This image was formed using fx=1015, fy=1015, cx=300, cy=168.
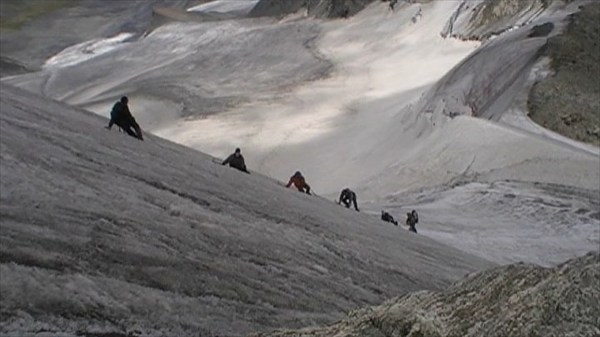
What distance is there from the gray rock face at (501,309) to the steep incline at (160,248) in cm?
239

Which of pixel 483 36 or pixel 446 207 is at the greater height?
pixel 483 36

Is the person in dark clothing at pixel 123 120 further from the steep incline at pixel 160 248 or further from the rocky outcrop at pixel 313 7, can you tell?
the rocky outcrop at pixel 313 7

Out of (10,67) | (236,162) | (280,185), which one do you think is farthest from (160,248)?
(10,67)

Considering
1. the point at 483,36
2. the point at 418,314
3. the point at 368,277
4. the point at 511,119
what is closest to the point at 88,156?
the point at 368,277

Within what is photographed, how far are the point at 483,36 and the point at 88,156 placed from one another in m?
35.2

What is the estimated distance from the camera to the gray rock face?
15.7 ft

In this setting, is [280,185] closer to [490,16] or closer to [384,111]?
[384,111]

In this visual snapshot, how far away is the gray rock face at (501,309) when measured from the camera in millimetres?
4773

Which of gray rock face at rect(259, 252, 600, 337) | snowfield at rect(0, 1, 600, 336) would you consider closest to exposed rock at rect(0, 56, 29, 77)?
snowfield at rect(0, 1, 600, 336)

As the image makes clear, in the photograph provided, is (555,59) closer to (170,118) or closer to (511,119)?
(511,119)

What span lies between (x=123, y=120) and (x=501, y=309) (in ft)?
37.3

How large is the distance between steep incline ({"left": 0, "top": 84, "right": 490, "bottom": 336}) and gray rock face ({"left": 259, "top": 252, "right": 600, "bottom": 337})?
2.39 meters

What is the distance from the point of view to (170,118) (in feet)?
144

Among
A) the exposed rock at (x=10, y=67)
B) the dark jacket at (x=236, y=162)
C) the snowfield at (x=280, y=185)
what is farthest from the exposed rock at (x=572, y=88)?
the exposed rock at (x=10, y=67)
